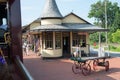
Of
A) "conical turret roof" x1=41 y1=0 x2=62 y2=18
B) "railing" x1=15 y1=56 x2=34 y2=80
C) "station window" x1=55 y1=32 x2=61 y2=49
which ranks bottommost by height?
"railing" x1=15 y1=56 x2=34 y2=80

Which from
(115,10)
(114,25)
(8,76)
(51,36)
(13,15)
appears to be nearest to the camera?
(8,76)

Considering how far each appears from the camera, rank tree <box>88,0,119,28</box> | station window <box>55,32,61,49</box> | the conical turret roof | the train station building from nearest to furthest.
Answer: the train station building → station window <box>55,32,61,49</box> → the conical turret roof → tree <box>88,0,119,28</box>

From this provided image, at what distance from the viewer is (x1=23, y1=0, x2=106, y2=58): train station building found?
81.2 feet

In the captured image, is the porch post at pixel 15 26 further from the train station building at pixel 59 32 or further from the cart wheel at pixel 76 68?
the train station building at pixel 59 32

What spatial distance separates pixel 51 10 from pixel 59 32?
2.39m

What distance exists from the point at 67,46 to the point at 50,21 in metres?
3.17

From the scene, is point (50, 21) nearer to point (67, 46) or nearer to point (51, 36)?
point (51, 36)

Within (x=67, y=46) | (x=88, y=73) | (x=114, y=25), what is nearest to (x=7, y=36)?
(x=88, y=73)

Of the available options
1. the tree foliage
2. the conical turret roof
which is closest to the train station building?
the conical turret roof

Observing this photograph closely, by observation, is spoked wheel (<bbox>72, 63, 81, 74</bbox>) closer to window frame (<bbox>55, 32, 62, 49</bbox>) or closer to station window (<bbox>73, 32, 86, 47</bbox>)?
window frame (<bbox>55, 32, 62, 49</bbox>)

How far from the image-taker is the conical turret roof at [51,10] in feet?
83.4

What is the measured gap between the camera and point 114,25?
76.2 m

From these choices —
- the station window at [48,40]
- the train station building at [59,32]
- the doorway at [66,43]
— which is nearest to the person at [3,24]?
the train station building at [59,32]

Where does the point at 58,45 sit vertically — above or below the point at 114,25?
below
